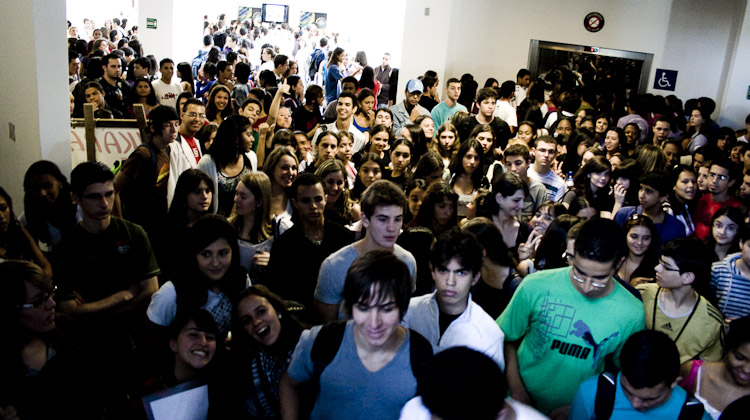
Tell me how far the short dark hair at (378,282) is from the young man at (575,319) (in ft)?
2.59

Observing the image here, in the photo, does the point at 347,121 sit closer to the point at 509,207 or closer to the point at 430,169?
the point at 430,169

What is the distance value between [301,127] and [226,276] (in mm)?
4636

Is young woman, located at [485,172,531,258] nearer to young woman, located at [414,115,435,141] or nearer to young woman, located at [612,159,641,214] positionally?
young woman, located at [612,159,641,214]

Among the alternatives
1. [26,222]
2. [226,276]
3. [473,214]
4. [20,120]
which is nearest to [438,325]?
[226,276]

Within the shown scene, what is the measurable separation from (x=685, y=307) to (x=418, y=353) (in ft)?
5.45

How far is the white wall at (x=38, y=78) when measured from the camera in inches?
192

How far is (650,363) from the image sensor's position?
2.28m

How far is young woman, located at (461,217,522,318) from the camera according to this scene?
3.47 metres

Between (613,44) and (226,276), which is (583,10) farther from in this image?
(226,276)

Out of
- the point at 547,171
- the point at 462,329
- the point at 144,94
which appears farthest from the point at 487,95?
the point at 462,329

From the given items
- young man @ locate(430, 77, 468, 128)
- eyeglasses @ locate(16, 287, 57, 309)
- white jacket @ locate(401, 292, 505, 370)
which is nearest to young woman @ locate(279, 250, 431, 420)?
white jacket @ locate(401, 292, 505, 370)

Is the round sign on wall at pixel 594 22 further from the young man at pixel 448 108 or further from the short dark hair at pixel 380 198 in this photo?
the short dark hair at pixel 380 198

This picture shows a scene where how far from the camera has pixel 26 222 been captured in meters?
4.00

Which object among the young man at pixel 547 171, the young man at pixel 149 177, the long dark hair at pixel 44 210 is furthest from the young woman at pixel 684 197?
the long dark hair at pixel 44 210
